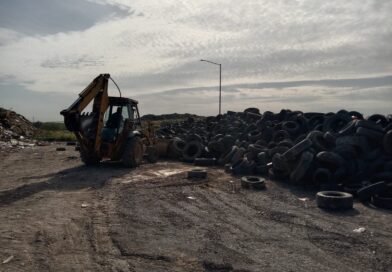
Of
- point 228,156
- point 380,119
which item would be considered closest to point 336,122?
point 380,119

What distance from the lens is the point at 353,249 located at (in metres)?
5.99

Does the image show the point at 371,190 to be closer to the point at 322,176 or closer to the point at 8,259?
the point at 322,176

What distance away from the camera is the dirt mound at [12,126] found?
2683 centimetres

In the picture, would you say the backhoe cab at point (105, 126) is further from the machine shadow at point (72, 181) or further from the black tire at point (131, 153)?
the machine shadow at point (72, 181)

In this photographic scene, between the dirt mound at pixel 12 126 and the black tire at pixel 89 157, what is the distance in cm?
1309

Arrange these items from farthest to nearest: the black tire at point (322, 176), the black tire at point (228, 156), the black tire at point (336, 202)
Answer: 1. the black tire at point (228, 156)
2. the black tire at point (322, 176)
3. the black tire at point (336, 202)

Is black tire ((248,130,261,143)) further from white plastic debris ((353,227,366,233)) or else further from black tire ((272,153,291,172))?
white plastic debris ((353,227,366,233))

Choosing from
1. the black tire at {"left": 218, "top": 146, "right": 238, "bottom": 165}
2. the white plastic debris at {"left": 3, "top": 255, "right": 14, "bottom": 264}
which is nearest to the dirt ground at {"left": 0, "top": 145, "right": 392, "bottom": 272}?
the white plastic debris at {"left": 3, "top": 255, "right": 14, "bottom": 264}

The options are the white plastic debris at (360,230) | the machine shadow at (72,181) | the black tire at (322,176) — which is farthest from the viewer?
the black tire at (322,176)

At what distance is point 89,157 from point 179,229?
864cm

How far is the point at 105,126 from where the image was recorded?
15.1 metres

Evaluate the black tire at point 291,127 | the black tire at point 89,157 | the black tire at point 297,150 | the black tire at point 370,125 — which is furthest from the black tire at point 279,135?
the black tire at point 89,157

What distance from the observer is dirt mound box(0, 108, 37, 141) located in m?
26.8

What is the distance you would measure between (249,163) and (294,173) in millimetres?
2531
